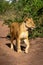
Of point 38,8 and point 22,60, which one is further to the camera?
point 38,8

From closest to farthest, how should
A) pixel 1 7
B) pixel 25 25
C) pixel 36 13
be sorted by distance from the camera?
pixel 25 25
pixel 36 13
pixel 1 7

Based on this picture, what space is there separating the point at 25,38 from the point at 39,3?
637 centimetres

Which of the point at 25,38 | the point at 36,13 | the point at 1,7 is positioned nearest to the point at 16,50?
the point at 25,38

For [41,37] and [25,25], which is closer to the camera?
[25,25]

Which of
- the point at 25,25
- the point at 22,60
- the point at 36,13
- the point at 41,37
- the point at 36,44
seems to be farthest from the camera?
the point at 36,13

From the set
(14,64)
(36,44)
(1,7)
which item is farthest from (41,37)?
(1,7)

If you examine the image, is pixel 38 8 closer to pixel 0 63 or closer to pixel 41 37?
pixel 41 37

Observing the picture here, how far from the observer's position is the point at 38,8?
54.9 ft

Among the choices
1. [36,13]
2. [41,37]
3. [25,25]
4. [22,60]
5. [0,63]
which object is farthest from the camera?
[36,13]

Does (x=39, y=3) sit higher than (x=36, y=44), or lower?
higher

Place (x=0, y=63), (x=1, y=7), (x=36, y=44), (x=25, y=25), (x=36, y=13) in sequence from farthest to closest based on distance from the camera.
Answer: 1. (x=1, y=7)
2. (x=36, y=13)
3. (x=36, y=44)
4. (x=25, y=25)
5. (x=0, y=63)

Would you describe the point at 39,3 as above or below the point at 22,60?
above

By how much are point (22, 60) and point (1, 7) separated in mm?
20810

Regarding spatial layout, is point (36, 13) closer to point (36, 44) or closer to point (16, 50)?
point (36, 44)
